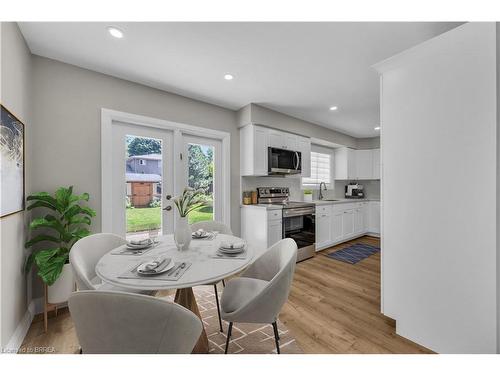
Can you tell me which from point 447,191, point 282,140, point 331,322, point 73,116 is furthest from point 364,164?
point 73,116

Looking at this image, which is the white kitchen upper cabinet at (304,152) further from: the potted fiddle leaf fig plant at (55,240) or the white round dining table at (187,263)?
the potted fiddle leaf fig plant at (55,240)

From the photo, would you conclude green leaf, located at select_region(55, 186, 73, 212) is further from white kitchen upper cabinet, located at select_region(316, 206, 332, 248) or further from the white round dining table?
white kitchen upper cabinet, located at select_region(316, 206, 332, 248)

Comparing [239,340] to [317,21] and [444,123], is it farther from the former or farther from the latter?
[317,21]

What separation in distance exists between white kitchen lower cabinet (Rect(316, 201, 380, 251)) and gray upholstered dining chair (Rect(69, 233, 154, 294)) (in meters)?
3.14

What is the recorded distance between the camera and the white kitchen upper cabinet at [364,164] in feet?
17.5

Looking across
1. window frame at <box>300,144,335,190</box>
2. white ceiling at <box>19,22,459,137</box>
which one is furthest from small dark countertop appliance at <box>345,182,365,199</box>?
white ceiling at <box>19,22,459,137</box>

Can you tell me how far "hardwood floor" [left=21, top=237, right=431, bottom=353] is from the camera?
1.64m

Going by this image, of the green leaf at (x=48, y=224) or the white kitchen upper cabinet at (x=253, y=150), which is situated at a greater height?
the white kitchen upper cabinet at (x=253, y=150)

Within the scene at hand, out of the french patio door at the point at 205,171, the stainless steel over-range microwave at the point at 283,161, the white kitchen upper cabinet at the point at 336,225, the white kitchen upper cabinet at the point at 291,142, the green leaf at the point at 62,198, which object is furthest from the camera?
the white kitchen upper cabinet at the point at 336,225

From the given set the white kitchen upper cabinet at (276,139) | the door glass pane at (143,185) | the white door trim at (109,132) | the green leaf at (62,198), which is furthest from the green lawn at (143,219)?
the white kitchen upper cabinet at (276,139)

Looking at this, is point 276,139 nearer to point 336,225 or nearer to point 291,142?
point 291,142

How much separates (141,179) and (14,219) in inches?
46.6

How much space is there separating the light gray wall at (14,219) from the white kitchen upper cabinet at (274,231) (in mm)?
2565
